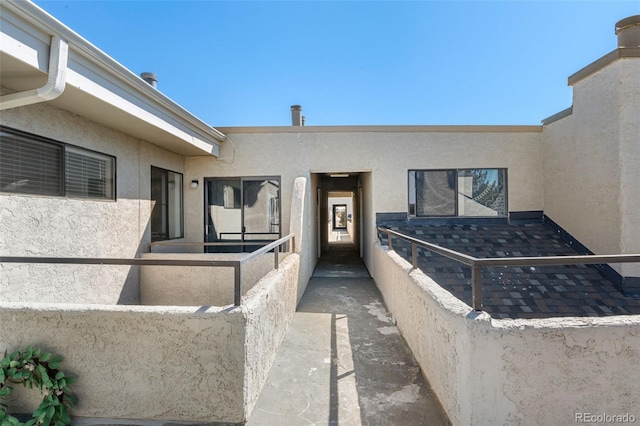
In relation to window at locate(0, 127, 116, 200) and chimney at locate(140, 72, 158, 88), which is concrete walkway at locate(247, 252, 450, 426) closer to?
window at locate(0, 127, 116, 200)

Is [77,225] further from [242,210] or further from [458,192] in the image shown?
[458,192]

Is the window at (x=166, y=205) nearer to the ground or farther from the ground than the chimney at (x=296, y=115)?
nearer to the ground

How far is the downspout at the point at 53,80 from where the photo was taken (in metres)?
2.71

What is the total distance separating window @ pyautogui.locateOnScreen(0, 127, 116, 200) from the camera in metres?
3.36

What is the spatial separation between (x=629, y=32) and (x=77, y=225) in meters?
9.90

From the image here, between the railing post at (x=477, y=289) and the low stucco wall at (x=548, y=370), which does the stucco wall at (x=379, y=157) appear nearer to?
the railing post at (x=477, y=289)

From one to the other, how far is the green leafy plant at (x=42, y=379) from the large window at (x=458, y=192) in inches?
256

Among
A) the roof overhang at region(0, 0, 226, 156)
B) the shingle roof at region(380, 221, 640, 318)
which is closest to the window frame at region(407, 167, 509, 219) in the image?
the shingle roof at region(380, 221, 640, 318)

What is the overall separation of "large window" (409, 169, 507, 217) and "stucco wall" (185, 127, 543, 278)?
189 millimetres

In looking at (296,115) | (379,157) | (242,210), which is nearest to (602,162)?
(379,157)

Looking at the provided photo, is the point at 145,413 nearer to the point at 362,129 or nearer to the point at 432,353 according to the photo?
the point at 432,353

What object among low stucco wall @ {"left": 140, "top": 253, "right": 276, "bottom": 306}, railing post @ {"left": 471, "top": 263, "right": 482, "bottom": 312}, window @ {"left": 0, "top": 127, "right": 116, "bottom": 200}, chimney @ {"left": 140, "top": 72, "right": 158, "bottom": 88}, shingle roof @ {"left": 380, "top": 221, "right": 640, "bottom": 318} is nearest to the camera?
railing post @ {"left": 471, "top": 263, "right": 482, "bottom": 312}

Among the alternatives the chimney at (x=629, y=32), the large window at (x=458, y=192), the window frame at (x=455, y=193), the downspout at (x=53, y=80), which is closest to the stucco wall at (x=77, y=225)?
the downspout at (x=53, y=80)

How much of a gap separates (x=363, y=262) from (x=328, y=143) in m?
3.96
